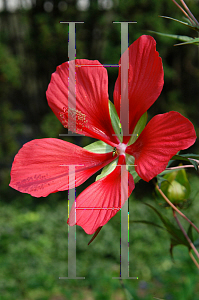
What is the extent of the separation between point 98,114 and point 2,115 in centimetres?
295

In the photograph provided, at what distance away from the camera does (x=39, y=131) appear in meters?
3.46

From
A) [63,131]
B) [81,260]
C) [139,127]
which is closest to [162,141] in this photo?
[139,127]

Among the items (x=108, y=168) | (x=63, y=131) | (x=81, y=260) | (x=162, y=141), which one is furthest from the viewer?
(x=63, y=131)

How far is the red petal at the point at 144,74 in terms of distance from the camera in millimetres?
365

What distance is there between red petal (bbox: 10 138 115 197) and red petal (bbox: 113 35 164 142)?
114mm

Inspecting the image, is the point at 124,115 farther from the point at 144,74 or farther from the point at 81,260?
the point at 81,260

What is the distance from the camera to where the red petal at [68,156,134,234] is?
35 centimetres

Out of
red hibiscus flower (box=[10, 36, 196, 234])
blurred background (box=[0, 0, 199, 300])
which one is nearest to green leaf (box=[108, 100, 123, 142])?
red hibiscus flower (box=[10, 36, 196, 234])

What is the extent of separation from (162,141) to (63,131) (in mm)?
2945

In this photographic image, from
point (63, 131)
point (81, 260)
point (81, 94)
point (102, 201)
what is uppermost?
point (81, 94)

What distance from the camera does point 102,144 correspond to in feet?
1.60

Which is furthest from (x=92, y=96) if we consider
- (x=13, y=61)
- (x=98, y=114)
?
(x=13, y=61)

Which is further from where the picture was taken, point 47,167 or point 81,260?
point 81,260

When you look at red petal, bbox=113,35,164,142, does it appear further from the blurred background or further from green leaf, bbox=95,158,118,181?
the blurred background
